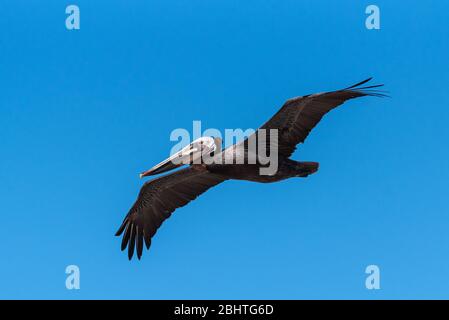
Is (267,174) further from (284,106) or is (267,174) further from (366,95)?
(366,95)

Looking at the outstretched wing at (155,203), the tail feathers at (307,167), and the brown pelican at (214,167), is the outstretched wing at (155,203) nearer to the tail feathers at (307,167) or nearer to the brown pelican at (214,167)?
the brown pelican at (214,167)

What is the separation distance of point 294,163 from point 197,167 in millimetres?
2150

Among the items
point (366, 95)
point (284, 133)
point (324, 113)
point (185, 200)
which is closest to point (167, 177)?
point (185, 200)

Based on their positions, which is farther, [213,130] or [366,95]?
[213,130]

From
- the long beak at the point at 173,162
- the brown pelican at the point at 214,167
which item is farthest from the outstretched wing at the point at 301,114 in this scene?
the long beak at the point at 173,162

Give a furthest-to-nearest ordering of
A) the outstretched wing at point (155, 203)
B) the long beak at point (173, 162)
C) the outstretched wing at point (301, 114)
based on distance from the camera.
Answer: the outstretched wing at point (155, 203)
the long beak at point (173, 162)
the outstretched wing at point (301, 114)

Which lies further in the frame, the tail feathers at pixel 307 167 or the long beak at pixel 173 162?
the long beak at pixel 173 162

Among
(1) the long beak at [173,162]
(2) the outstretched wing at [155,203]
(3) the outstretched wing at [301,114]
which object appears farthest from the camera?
(2) the outstretched wing at [155,203]

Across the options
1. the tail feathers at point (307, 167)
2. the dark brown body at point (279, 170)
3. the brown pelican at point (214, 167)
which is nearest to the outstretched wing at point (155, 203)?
the brown pelican at point (214, 167)

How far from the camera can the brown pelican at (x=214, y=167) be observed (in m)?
12.6

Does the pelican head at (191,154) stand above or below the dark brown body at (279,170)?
above

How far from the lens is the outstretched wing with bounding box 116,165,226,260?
1456 centimetres

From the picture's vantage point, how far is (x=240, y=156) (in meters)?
13.2
